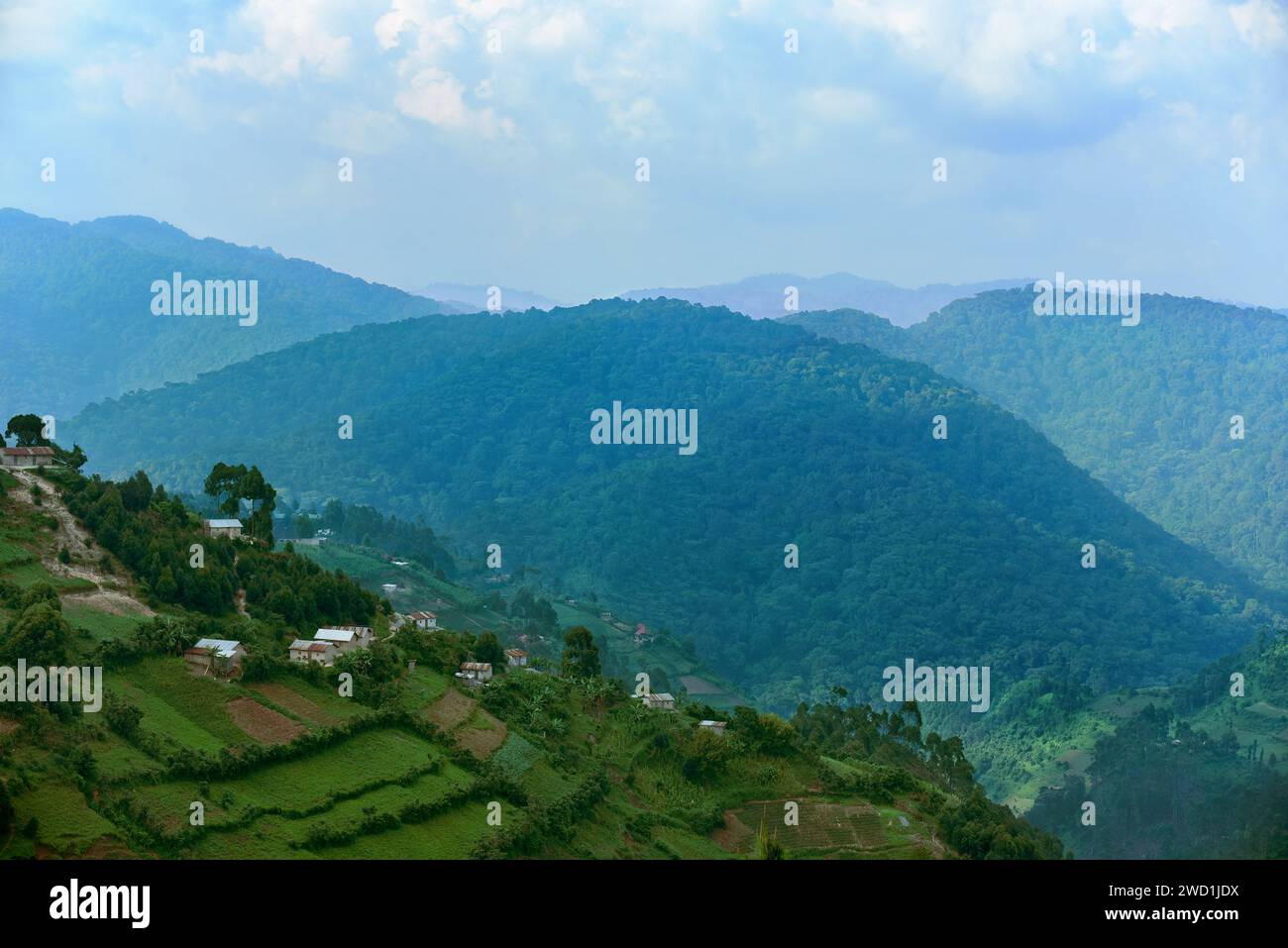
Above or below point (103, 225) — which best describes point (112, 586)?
below

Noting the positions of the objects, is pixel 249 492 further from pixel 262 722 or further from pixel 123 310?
pixel 123 310

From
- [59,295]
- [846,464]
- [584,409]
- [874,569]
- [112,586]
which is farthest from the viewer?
[59,295]

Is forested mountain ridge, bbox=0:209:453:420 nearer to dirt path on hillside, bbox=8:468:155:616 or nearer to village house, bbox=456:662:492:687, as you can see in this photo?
dirt path on hillside, bbox=8:468:155:616

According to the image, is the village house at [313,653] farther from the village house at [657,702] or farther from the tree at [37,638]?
the village house at [657,702]

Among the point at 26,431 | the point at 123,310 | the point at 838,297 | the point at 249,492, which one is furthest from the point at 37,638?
the point at 838,297

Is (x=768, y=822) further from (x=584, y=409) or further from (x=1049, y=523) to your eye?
(x=584, y=409)
